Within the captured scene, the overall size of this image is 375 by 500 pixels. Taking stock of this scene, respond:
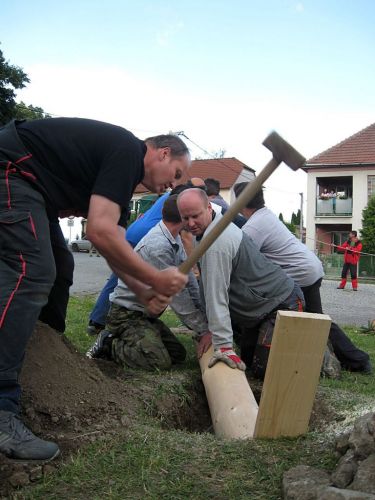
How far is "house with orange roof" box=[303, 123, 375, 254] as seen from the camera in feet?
106

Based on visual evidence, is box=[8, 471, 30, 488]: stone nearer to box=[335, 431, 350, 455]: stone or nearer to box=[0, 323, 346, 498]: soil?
box=[0, 323, 346, 498]: soil

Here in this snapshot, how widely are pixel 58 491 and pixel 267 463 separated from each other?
90 cm

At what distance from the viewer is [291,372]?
2.74 meters

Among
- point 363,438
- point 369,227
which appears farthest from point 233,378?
point 369,227

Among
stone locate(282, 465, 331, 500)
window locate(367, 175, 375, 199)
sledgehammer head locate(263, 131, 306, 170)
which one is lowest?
stone locate(282, 465, 331, 500)

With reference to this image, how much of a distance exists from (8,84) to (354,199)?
22064mm

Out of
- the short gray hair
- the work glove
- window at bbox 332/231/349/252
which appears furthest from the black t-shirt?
window at bbox 332/231/349/252

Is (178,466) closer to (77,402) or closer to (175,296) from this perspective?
(77,402)

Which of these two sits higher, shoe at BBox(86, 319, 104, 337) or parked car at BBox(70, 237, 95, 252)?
parked car at BBox(70, 237, 95, 252)

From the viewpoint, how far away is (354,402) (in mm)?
3619

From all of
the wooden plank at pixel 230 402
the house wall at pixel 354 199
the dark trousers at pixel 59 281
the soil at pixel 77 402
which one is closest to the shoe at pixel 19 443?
the soil at pixel 77 402

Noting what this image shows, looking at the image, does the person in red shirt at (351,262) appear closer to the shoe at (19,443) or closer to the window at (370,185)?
the shoe at (19,443)

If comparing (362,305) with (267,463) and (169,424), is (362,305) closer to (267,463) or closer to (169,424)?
(169,424)

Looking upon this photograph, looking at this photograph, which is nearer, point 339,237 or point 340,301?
point 340,301
